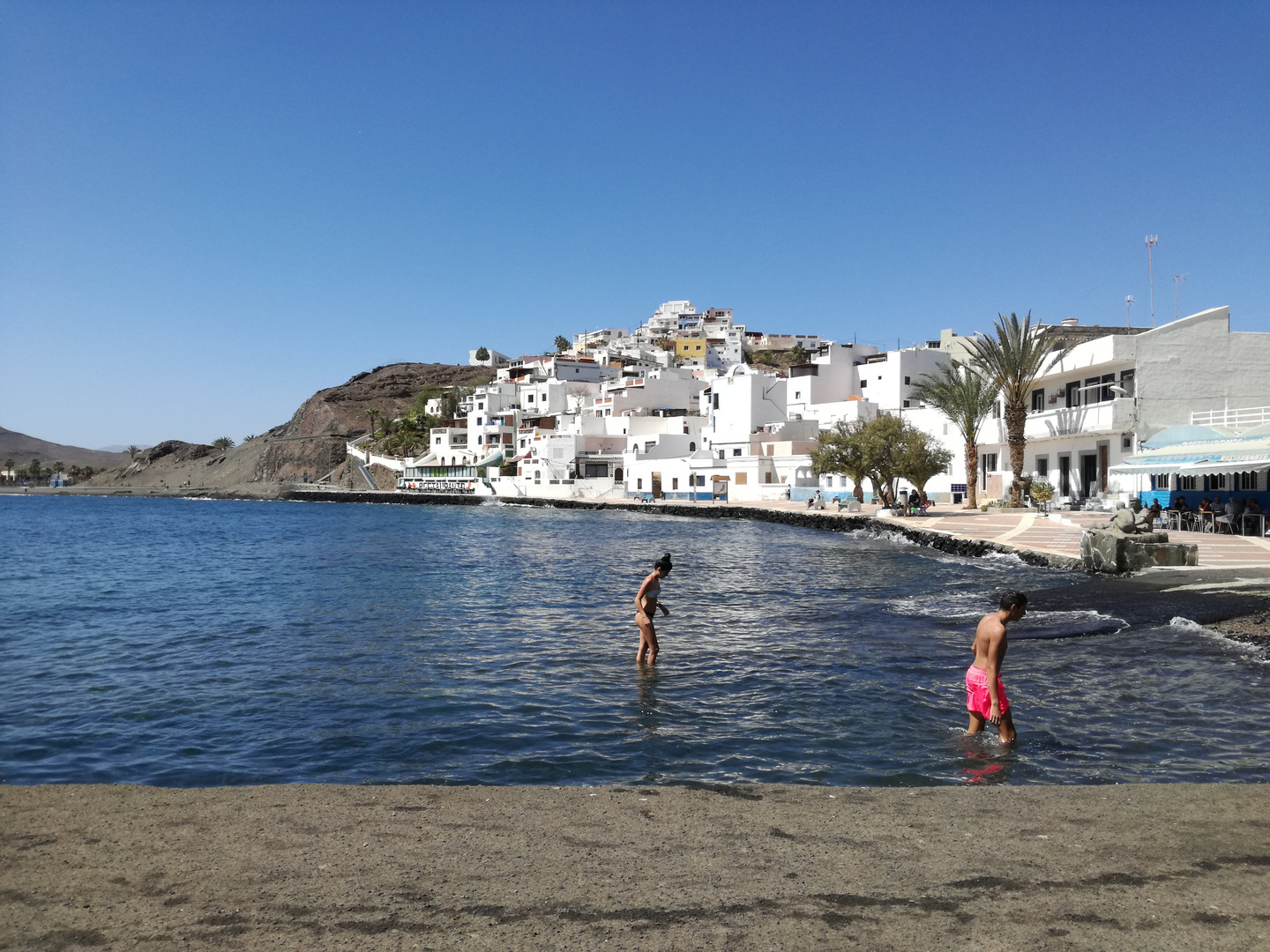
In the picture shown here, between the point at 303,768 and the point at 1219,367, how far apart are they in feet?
136

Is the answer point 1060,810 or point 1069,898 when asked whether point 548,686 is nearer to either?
point 1060,810

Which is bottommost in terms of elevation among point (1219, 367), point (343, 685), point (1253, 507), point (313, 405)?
point (343, 685)

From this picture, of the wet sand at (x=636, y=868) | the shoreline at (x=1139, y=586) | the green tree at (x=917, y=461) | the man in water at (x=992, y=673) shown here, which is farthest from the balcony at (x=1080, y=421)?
the wet sand at (x=636, y=868)

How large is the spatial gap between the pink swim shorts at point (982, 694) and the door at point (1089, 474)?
37.2 meters

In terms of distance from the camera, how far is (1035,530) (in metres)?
35.0

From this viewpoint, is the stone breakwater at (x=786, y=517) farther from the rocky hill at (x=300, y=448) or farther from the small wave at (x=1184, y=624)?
the rocky hill at (x=300, y=448)

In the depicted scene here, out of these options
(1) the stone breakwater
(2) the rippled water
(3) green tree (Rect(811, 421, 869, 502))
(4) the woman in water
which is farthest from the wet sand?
(3) green tree (Rect(811, 421, 869, 502))

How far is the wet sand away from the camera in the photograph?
4.52 m

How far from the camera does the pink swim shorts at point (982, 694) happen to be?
908cm

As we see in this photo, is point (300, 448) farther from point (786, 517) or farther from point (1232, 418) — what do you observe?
point (1232, 418)

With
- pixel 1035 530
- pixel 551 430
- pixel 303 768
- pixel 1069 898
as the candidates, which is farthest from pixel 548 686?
pixel 551 430

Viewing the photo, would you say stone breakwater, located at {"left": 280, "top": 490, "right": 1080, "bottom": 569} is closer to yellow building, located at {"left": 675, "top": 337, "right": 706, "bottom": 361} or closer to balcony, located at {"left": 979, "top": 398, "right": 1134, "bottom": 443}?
balcony, located at {"left": 979, "top": 398, "right": 1134, "bottom": 443}

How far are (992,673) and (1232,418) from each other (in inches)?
1363

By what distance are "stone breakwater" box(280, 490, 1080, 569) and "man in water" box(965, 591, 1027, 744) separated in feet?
56.7
